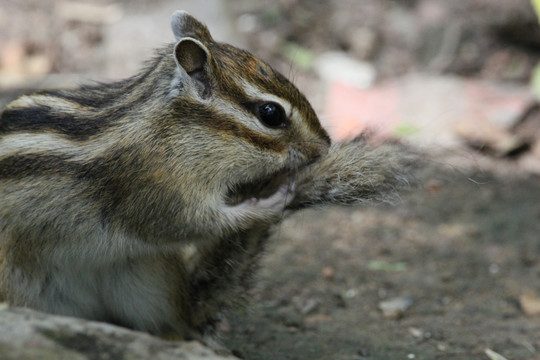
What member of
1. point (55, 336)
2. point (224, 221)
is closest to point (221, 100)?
point (224, 221)

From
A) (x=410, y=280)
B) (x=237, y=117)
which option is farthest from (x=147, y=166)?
(x=410, y=280)

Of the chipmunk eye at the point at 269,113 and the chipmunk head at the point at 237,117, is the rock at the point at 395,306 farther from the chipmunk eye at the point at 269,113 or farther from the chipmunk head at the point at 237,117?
the chipmunk eye at the point at 269,113

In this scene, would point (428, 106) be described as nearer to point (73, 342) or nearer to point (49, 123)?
point (49, 123)

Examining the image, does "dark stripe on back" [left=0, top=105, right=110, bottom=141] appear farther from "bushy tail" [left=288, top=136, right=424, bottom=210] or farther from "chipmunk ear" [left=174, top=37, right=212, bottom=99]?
"bushy tail" [left=288, top=136, right=424, bottom=210]

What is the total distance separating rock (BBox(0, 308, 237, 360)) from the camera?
2.12 metres

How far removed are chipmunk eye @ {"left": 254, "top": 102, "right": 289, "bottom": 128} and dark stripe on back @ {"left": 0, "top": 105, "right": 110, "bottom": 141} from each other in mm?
704

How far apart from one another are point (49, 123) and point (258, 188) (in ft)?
3.28

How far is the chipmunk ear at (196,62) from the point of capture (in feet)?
9.66

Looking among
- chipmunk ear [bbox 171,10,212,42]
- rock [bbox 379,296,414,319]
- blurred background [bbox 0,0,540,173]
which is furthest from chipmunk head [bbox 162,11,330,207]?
blurred background [bbox 0,0,540,173]

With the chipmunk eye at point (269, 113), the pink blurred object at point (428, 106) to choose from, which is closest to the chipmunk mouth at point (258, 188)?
the chipmunk eye at point (269, 113)

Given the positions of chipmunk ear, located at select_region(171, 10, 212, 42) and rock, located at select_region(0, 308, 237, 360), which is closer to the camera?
rock, located at select_region(0, 308, 237, 360)

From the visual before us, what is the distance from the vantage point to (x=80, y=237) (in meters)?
2.98

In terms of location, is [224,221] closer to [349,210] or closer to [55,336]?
[55,336]

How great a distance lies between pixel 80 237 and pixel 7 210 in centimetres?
34
